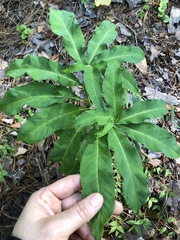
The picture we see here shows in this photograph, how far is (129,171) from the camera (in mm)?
1748

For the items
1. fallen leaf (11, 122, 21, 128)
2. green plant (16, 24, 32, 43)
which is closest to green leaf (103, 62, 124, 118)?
fallen leaf (11, 122, 21, 128)

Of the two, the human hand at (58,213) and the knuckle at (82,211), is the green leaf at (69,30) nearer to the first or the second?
the human hand at (58,213)

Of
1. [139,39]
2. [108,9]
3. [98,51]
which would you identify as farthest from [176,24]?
[98,51]

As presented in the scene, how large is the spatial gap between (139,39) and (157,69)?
1.24ft

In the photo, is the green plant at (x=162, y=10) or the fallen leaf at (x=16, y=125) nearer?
the fallen leaf at (x=16, y=125)

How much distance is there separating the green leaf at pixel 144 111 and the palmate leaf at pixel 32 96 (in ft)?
1.36

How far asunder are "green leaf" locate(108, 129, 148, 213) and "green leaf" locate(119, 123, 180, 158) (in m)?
0.08

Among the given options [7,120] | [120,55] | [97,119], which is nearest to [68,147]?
[97,119]

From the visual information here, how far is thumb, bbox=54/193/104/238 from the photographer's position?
166 cm

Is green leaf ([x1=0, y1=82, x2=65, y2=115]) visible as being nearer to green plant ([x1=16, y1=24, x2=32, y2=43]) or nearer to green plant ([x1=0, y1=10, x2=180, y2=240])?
green plant ([x1=0, y1=10, x2=180, y2=240])

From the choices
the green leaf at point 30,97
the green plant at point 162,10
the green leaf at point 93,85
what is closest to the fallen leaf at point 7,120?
the green leaf at point 30,97

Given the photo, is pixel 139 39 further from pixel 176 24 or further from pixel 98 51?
pixel 98 51

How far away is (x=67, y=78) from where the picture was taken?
2.00 metres

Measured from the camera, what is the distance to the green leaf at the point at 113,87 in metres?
1.79
